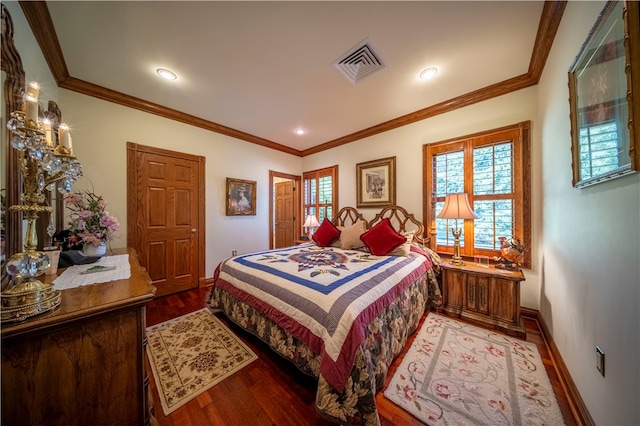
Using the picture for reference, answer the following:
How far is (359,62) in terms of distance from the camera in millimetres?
2125

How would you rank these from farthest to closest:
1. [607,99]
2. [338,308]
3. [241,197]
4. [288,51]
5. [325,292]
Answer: [241,197]
[288,51]
[325,292]
[338,308]
[607,99]

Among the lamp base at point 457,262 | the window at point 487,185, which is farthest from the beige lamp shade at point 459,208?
the lamp base at point 457,262

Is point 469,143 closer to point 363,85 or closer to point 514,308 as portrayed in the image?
point 363,85

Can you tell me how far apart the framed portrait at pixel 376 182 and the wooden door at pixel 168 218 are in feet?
9.07

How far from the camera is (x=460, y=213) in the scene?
2484 millimetres

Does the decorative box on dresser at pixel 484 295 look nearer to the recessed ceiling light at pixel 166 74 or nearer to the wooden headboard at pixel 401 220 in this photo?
the wooden headboard at pixel 401 220

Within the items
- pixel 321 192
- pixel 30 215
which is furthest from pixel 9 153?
Answer: pixel 321 192

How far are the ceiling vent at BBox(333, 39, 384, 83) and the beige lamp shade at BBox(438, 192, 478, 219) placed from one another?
5.67 feet

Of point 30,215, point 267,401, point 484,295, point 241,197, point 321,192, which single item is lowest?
point 267,401

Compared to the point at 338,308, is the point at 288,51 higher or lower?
higher

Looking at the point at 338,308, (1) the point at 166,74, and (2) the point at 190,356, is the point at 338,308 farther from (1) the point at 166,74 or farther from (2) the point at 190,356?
(1) the point at 166,74

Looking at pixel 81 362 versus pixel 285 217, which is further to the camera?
pixel 285 217

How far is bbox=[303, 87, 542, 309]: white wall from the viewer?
2.37 meters

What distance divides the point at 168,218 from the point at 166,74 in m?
1.91
